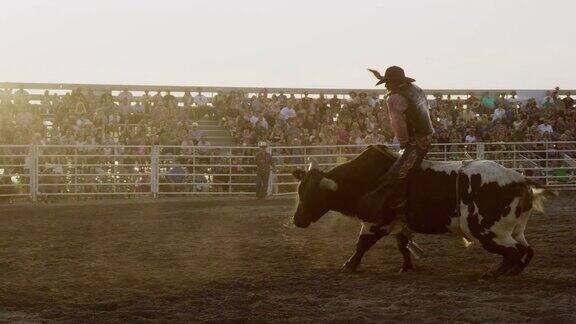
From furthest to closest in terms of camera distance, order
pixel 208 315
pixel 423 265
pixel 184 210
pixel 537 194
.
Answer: pixel 184 210
pixel 423 265
pixel 537 194
pixel 208 315

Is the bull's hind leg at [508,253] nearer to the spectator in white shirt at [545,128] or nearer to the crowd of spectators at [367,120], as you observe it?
the crowd of spectators at [367,120]

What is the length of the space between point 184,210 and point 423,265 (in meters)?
7.64

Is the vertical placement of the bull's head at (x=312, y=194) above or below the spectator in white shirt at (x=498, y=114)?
below

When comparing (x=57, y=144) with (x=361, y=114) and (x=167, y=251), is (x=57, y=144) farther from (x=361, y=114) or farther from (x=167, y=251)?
(x=167, y=251)

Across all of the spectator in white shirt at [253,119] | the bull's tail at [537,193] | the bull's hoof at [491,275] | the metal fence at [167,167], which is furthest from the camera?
the spectator in white shirt at [253,119]

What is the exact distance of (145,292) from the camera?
6527 mm

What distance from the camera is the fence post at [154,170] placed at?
722 inches

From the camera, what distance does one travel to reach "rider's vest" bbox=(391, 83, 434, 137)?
7.57 meters

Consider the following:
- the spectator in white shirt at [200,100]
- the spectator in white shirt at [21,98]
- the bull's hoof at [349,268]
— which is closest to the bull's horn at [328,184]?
the bull's hoof at [349,268]

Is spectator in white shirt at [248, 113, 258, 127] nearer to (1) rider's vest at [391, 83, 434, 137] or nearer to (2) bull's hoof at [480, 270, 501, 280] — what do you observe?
(1) rider's vest at [391, 83, 434, 137]

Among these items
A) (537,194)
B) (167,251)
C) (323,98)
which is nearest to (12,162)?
(323,98)

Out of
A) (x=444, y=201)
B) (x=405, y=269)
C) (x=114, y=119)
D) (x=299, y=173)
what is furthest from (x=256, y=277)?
(x=114, y=119)

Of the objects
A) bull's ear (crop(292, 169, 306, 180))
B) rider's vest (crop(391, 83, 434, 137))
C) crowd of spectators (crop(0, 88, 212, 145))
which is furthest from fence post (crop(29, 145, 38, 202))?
rider's vest (crop(391, 83, 434, 137))

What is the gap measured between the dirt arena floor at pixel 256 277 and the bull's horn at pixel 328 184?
0.78 meters
